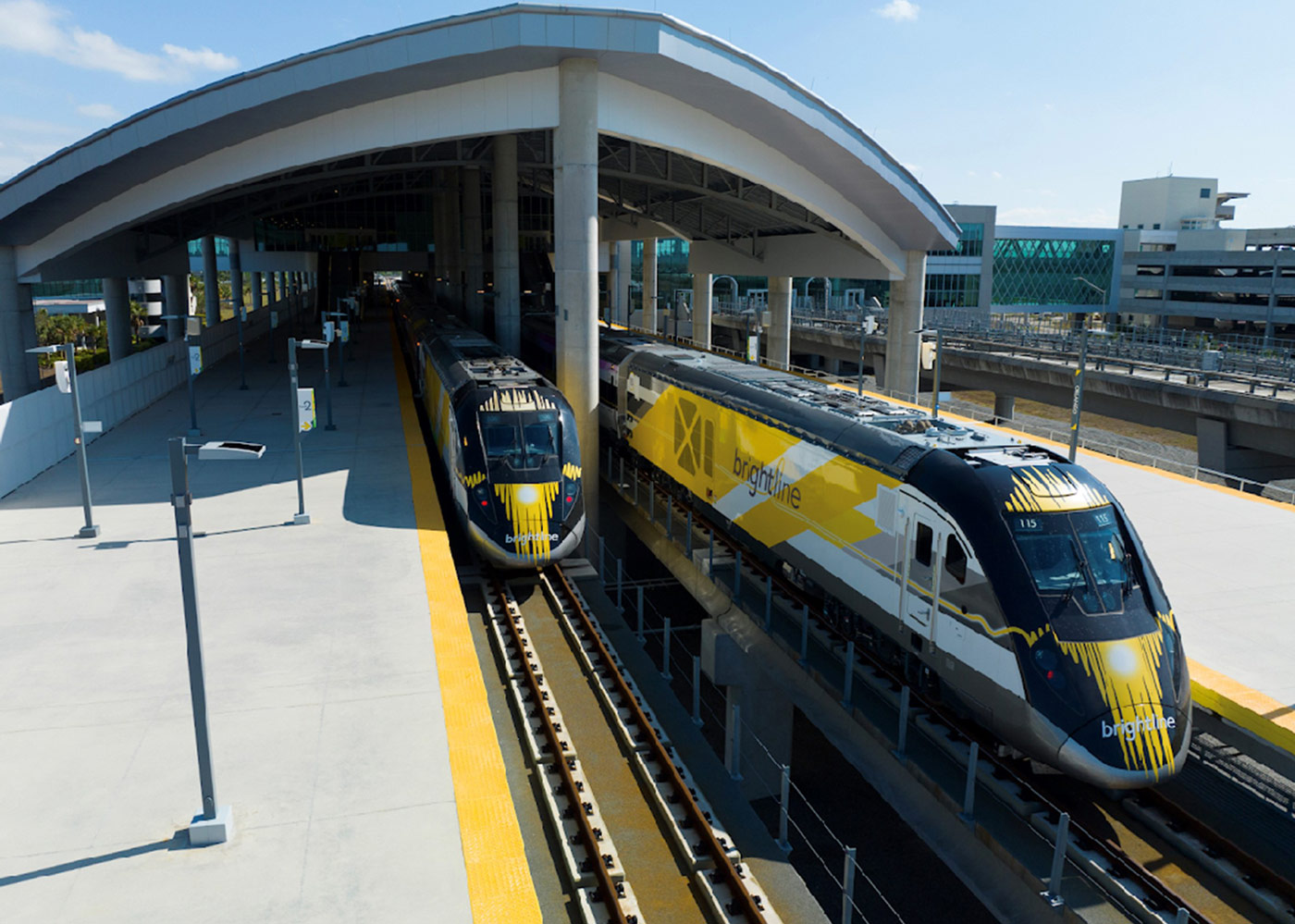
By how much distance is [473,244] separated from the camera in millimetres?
50656

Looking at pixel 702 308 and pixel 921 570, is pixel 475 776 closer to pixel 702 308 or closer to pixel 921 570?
pixel 921 570

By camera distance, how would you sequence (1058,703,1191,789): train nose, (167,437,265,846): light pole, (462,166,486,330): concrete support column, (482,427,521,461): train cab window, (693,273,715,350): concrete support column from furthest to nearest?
(693,273,715,350): concrete support column, (462,166,486,330): concrete support column, (482,427,521,461): train cab window, (1058,703,1191,789): train nose, (167,437,265,846): light pole

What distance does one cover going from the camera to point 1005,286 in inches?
3597

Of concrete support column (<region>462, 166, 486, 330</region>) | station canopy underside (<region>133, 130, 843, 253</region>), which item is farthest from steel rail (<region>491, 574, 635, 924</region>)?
concrete support column (<region>462, 166, 486, 330</region>)

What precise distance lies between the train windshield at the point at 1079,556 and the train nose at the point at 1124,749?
125 centimetres

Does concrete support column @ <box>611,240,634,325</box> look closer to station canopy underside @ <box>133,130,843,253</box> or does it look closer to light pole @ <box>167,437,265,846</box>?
station canopy underside @ <box>133,130,843,253</box>

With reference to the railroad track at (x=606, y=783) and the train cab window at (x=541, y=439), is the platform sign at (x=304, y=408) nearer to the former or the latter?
the train cab window at (x=541, y=439)

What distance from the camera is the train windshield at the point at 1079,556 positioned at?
36.1 feet

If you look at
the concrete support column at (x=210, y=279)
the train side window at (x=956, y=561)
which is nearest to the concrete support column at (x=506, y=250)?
the concrete support column at (x=210, y=279)

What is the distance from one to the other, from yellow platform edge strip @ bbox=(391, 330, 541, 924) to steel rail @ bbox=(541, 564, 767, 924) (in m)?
2.40

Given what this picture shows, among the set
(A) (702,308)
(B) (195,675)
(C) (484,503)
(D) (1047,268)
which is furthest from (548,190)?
(D) (1047,268)

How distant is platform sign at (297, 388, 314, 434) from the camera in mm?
18297

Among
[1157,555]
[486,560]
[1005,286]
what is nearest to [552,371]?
[486,560]

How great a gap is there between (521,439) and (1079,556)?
10.5 m
